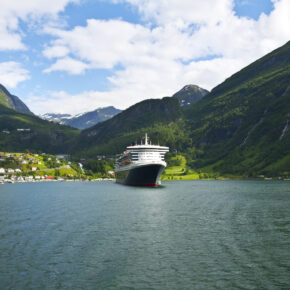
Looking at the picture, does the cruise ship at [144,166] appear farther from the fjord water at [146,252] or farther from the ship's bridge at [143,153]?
the fjord water at [146,252]

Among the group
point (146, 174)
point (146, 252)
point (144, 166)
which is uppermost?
point (144, 166)

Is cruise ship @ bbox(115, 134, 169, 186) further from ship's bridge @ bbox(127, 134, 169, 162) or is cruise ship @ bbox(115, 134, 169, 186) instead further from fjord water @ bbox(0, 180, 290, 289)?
fjord water @ bbox(0, 180, 290, 289)

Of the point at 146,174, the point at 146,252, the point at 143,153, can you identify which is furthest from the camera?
the point at 143,153

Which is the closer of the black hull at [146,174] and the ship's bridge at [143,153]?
the black hull at [146,174]

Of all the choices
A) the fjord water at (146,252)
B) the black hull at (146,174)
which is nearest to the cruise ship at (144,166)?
the black hull at (146,174)

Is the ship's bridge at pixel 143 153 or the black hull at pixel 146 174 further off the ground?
the ship's bridge at pixel 143 153

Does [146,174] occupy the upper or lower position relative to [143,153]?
lower

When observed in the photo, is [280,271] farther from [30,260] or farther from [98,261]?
[30,260]

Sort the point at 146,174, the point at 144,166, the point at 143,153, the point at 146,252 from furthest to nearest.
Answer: the point at 143,153 → the point at 146,174 → the point at 144,166 → the point at 146,252

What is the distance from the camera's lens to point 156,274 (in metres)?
32.9

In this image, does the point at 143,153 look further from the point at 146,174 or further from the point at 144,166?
the point at 144,166

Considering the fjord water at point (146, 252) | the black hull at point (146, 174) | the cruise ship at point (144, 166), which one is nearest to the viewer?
the fjord water at point (146, 252)

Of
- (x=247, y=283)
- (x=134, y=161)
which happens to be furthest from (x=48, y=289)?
(x=134, y=161)

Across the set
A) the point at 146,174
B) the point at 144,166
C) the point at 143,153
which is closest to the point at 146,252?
the point at 144,166
